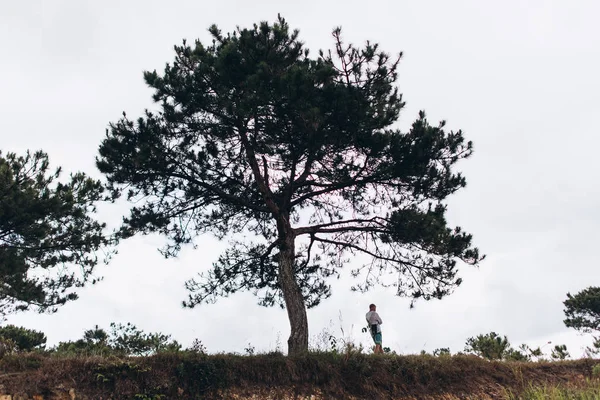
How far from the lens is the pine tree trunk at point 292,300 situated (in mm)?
11492

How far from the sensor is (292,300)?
473 inches

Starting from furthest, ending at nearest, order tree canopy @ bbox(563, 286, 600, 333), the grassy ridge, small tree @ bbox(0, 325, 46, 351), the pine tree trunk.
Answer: tree canopy @ bbox(563, 286, 600, 333), small tree @ bbox(0, 325, 46, 351), the pine tree trunk, the grassy ridge

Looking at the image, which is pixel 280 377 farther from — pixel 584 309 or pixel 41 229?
pixel 584 309

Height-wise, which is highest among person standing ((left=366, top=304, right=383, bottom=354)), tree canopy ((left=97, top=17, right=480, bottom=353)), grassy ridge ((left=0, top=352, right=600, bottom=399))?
tree canopy ((left=97, top=17, right=480, bottom=353))

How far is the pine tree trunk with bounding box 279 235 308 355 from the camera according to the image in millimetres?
11492

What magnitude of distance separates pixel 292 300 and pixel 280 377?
9.13 ft

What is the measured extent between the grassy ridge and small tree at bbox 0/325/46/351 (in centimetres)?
1020

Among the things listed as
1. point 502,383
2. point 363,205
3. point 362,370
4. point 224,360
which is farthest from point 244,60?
point 502,383

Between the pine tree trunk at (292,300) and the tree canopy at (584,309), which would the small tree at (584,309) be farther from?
the pine tree trunk at (292,300)

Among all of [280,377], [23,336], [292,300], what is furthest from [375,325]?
[23,336]

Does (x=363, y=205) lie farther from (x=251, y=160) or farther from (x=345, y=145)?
(x=251, y=160)

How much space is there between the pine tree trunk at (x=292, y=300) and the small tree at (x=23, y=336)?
33.2ft

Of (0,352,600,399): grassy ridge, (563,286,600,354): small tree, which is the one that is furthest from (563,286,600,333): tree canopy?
(0,352,600,399): grassy ridge

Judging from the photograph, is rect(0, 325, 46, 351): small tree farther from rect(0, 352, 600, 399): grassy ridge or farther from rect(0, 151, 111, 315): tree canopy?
rect(0, 352, 600, 399): grassy ridge
